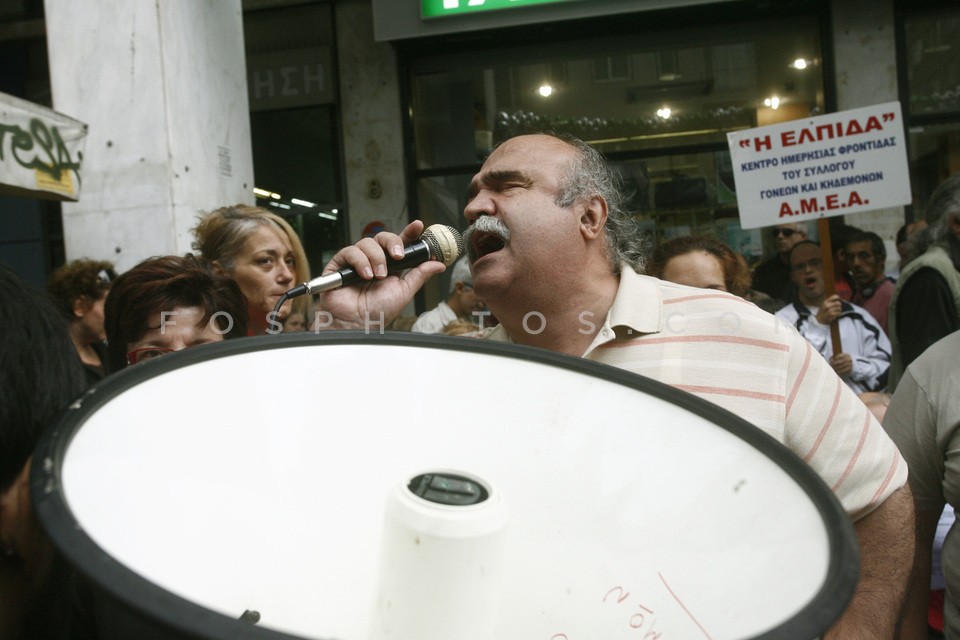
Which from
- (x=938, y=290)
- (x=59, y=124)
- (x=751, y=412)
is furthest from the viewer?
(x=59, y=124)

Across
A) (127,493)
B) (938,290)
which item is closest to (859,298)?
(938,290)

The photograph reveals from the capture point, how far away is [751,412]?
1257 millimetres

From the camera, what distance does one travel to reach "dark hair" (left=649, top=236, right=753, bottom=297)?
2877 mm

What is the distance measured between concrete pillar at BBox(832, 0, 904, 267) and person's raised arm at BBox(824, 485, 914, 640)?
190 inches

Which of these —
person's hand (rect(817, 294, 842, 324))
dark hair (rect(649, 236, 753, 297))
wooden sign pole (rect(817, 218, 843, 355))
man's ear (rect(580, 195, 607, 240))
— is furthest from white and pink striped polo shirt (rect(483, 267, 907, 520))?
person's hand (rect(817, 294, 842, 324))

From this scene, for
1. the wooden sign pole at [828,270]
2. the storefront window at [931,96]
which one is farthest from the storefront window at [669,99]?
the wooden sign pole at [828,270]

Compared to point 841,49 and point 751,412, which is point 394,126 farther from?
point 751,412

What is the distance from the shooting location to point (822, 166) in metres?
3.41

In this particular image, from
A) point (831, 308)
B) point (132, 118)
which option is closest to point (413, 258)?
point (831, 308)

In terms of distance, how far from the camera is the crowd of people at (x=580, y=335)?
61 cm

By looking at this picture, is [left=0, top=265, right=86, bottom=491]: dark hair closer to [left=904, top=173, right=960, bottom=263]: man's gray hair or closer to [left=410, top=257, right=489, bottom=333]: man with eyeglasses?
[left=904, top=173, right=960, bottom=263]: man's gray hair

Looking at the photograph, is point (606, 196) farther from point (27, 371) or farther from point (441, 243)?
point (27, 371)

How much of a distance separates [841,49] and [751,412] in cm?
529

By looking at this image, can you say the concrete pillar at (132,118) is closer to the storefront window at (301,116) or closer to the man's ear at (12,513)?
the storefront window at (301,116)
